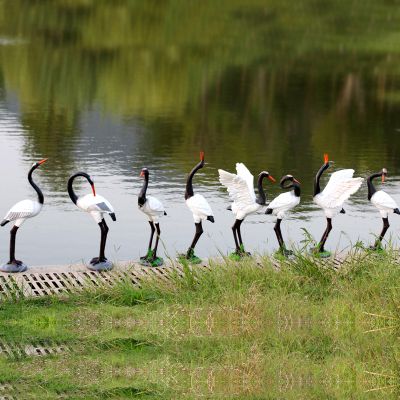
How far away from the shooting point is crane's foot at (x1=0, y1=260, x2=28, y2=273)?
332 inches

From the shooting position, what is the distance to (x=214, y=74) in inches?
918

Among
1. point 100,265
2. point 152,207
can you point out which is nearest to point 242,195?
point 152,207

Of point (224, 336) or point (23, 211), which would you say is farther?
point (23, 211)

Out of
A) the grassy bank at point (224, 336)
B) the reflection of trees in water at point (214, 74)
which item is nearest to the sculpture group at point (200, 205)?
the grassy bank at point (224, 336)

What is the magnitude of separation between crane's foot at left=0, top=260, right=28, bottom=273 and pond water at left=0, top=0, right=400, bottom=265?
2.77ft

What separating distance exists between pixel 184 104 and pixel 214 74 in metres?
3.78

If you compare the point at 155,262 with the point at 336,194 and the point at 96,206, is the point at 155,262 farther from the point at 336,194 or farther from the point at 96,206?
the point at 336,194

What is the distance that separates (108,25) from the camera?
31.0 m

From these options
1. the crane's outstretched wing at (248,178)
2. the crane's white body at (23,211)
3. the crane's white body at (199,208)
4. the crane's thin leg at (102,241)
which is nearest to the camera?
the crane's white body at (23,211)

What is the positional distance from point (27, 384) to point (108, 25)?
25267 mm

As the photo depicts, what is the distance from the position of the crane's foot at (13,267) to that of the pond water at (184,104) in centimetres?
85

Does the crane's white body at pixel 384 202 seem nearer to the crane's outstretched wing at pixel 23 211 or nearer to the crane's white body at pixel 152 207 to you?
the crane's white body at pixel 152 207

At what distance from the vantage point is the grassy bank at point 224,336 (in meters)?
6.48

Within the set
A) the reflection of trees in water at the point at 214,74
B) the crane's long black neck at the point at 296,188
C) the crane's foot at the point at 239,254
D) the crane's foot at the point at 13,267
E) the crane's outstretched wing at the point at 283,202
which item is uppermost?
the crane's long black neck at the point at 296,188
